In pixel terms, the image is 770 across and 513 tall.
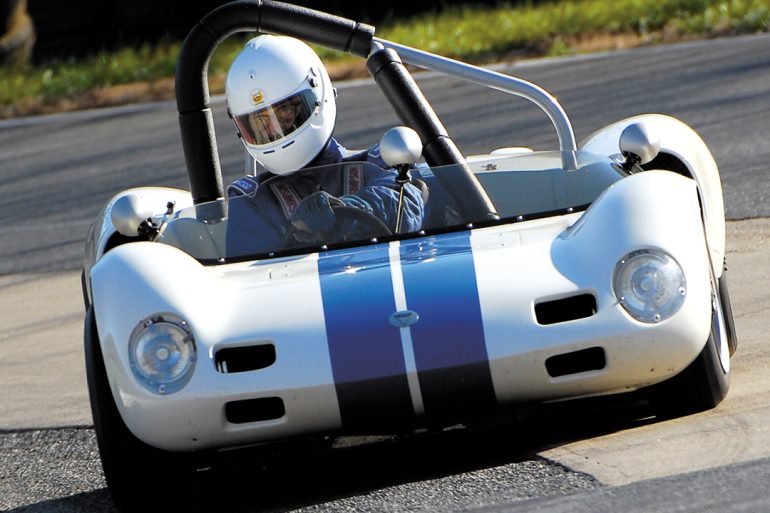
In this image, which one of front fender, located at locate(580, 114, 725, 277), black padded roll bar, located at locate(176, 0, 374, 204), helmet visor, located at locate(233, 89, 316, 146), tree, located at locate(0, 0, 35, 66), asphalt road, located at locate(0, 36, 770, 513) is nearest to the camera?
asphalt road, located at locate(0, 36, 770, 513)

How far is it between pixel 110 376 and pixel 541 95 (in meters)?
2.15

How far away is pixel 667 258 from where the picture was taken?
4.14 metres

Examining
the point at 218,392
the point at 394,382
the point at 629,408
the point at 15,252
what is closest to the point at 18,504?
the point at 218,392

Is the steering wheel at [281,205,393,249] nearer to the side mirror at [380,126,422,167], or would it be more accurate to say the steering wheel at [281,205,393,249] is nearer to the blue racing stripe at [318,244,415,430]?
the side mirror at [380,126,422,167]

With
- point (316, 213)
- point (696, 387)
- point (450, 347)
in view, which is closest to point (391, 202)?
point (316, 213)

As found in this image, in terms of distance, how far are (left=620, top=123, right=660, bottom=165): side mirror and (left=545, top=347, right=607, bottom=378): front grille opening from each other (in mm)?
1129

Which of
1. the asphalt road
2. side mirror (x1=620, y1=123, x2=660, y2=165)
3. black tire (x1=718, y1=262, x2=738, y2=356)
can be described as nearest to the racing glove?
the asphalt road

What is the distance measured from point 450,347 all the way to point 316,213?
934 mm

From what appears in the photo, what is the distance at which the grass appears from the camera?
44.4 ft

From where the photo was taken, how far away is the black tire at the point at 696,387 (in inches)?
170

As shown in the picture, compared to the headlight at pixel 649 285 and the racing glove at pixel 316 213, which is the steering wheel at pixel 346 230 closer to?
the racing glove at pixel 316 213

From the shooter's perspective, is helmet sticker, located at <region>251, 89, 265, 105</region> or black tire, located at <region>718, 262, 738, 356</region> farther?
helmet sticker, located at <region>251, 89, 265, 105</region>

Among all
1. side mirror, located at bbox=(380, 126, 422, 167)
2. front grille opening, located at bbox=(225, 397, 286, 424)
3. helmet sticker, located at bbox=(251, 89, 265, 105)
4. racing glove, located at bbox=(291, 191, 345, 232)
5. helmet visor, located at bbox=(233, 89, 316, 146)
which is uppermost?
helmet sticker, located at bbox=(251, 89, 265, 105)

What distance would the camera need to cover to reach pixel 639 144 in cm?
500
